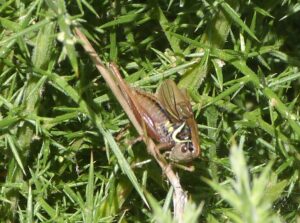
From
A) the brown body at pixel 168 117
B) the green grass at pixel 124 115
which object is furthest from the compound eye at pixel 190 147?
the green grass at pixel 124 115

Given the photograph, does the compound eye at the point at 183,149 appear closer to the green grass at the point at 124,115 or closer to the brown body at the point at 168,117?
the brown body at the point at 168,117

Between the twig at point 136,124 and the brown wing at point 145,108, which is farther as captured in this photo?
the brown wing at point 145,108

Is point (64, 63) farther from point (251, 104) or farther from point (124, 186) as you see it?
point (251, 104)

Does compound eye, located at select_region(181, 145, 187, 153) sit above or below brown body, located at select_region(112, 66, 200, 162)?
below

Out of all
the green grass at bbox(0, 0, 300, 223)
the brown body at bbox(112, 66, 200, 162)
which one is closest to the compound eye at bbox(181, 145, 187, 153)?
the brown body at bbox(112, 66, 200, 162)

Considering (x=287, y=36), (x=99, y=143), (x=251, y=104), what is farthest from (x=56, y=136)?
(x=287, y=36)

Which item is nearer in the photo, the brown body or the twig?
the twig

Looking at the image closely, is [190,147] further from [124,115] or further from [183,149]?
[124,115]

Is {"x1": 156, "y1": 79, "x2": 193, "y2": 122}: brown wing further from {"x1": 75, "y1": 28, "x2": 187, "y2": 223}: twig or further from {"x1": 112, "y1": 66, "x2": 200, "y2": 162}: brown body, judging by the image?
{"x1": 75, "y1": 28, "x2": 187, "y2": 223}: twig
